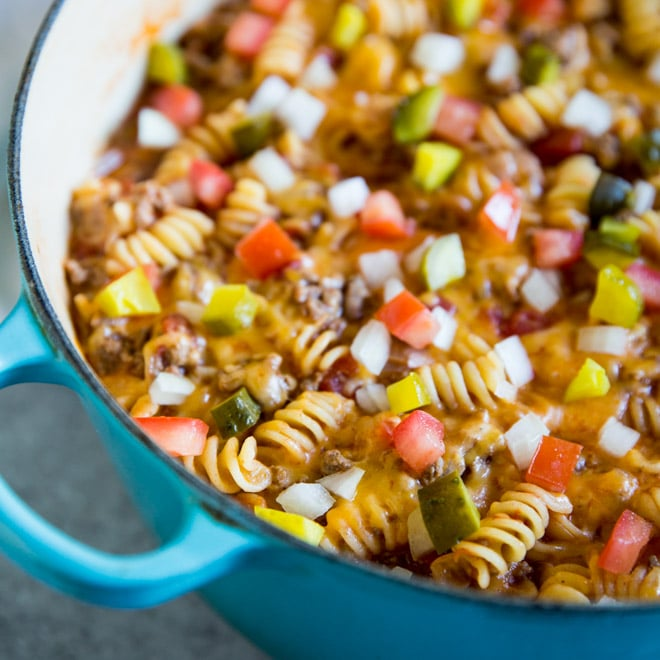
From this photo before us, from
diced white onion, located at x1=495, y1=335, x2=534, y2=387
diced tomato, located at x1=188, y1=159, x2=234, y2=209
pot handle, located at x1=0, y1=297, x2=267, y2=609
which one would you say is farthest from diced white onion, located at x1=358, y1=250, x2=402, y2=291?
pot handle, located at x1=0, y1=297, x2=267, y2=609

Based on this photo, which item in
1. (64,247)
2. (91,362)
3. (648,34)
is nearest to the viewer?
(91,362)

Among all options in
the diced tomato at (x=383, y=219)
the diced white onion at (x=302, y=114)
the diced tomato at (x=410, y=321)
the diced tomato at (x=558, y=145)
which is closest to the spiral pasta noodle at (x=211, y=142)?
the diced white onion at (x=302, y=114)

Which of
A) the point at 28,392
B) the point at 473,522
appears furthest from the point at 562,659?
the point at 28,392

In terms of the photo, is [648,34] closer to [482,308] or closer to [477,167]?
[477,167]

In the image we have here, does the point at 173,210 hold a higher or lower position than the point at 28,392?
higher

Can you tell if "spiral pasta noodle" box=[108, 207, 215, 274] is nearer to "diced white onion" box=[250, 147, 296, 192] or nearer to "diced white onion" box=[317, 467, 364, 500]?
"diced white onion" box=[250, 147, 296, 192]

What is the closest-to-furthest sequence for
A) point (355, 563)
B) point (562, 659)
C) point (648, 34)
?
point (355, 563) → point (562, 659) → point (648, 34)

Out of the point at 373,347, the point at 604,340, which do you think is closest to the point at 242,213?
the point at 373,347
